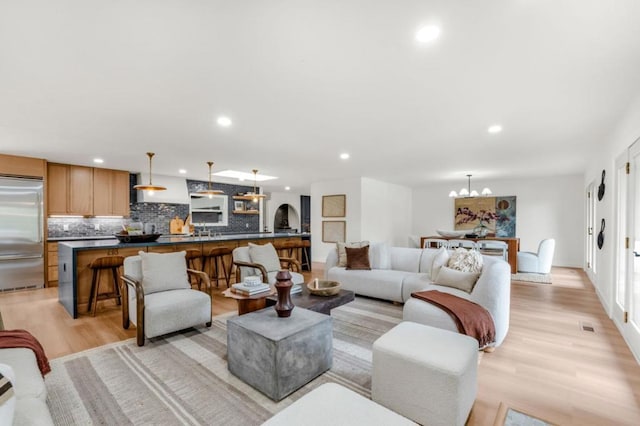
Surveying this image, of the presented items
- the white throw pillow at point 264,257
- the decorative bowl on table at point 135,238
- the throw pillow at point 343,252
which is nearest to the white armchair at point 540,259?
the throw pillow at point 343,252

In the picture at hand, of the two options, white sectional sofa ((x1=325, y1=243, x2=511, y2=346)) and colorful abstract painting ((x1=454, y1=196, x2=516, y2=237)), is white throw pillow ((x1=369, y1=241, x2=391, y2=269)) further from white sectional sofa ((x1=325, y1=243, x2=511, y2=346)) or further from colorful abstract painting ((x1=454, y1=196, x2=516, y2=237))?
colorful abstract painting ((x1=454, y1=196, x2=516, y2=237))

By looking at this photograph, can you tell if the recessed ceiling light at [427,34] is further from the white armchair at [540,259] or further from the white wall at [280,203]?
the white wall at [280,203]

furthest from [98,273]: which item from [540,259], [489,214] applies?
[489,214]

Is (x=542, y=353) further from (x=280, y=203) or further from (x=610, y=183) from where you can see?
(x=280, y=203)

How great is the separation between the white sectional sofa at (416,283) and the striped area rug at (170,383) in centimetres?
72

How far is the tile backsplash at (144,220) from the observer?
6.25 metres

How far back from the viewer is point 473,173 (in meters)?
7.19

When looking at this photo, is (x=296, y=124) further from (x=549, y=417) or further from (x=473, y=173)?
(x=473, y=173)

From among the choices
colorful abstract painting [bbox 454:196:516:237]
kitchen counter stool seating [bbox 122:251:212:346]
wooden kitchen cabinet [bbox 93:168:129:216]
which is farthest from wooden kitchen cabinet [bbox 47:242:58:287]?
colorful abstract painting [bbox 454:196:516:237]

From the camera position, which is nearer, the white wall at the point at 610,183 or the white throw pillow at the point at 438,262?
the white wall at the point at 610,183

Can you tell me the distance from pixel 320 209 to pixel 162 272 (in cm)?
556

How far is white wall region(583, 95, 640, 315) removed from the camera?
293 cm

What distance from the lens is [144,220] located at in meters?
7.28

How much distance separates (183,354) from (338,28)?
9.48 ft
